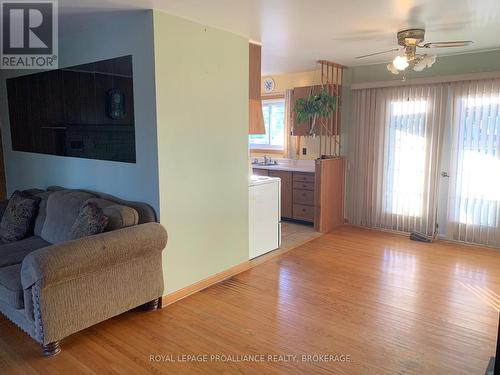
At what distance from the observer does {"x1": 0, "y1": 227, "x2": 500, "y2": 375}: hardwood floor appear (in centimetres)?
234

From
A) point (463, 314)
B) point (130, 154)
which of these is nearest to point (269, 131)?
point (130, 154)

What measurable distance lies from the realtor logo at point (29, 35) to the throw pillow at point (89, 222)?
5.11 ft

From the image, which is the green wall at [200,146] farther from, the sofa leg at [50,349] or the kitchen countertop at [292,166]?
the kitchen countertop at [292,166]

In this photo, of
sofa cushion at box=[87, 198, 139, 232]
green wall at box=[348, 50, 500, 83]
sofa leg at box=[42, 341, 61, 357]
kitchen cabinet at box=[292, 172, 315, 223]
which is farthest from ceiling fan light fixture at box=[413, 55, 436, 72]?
sofa leg at box=[42, 341, 61, 357]

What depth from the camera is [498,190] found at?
4.42 metres

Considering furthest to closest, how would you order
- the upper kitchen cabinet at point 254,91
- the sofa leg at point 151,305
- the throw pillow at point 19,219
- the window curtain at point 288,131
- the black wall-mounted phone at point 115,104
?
the window curtain at point 288,131
the upper kitchen cabinet at point 254,91
the throw pillow at point 19,219
the black wall-mounted phone at point 115,104
the sofa leg at point 151,305

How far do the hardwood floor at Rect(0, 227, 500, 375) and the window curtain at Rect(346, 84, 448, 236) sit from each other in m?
1.22

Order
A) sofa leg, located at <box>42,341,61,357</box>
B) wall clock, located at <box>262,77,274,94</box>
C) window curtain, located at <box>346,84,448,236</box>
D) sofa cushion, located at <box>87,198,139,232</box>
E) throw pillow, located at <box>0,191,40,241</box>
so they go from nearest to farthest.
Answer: sofa leg, located at <box>42,341,61,357</box> < sofa cushion, located at <box>87,198,139,232</box> < throw pillow, located at <box>0,191,40,241</box> < window curtain, located at <box>346,84,448,236</box> < wall clock, located at <box>262,77,274,94</box>

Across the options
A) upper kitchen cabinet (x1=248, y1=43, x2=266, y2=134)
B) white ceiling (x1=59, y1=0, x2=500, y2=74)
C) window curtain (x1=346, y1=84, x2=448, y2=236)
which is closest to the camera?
white ceiling (x1=59, y1=0, x2=500, y2=74)

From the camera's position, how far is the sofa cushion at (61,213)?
10.5 feet

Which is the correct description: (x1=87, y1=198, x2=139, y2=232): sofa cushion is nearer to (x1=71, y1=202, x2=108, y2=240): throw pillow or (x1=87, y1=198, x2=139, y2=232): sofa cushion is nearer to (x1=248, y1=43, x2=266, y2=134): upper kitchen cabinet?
(x1=71, y1=202, x2=108, y2=240): throw pillow

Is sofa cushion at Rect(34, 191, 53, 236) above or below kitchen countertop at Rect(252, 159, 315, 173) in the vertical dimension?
below

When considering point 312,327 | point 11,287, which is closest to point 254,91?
point 312,327

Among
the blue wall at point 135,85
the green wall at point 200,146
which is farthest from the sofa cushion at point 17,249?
the green wall at point 200,146
